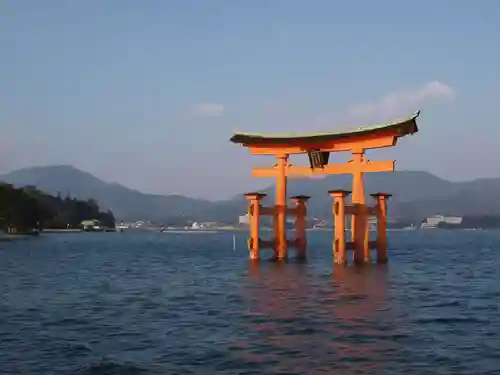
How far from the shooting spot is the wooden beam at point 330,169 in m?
30.1

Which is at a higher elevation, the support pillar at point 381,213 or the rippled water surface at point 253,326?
the support pillar at point 381,213

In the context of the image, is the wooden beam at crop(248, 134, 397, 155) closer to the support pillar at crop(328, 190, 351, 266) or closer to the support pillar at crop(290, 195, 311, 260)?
the support pillar at crop(328, 190, 351, 266)

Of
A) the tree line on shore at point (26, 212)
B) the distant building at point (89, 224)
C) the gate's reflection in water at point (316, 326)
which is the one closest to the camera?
the gate's reflection in water at point (316, 326)

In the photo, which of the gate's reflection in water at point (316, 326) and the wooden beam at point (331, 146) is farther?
the wooden beam at point (331, 146)

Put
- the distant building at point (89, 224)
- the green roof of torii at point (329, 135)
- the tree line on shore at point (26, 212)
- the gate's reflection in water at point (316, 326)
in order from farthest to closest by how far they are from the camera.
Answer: the distant building at point (89, 224) < the tree line on shore at point (26, 212) < the green roof of torii at point (329, 135) < the gate's reflection in water at point (316, 326)

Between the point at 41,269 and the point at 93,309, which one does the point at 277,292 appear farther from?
the point at 41,269

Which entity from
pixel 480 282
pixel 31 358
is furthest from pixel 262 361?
pixel 480 282

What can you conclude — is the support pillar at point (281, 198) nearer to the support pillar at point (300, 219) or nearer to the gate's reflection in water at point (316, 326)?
the support pillar at point (300, 219)

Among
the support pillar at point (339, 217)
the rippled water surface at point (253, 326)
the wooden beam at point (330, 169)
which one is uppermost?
the wooden beam at point (330, 169)

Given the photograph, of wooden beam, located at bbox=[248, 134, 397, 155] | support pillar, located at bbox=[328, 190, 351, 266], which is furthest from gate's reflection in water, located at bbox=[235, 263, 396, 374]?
wooden beam, located at bbox=[248, 134, 397, 155]

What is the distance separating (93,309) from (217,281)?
29.7 feet

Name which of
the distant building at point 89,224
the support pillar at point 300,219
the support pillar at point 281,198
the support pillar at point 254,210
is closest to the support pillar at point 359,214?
the support pillar at point 281,198

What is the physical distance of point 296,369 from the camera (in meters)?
10.9

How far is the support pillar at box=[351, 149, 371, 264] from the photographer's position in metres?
31.6
